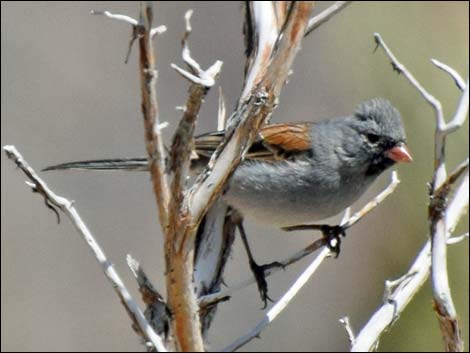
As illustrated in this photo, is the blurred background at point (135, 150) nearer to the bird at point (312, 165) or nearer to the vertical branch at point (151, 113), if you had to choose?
the bird at point (312, 165)

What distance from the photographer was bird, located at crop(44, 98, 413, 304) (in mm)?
3904

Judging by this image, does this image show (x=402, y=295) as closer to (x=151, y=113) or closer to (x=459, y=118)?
(x=459, y=118)

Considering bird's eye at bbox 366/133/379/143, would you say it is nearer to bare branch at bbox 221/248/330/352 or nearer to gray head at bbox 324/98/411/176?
gray head at bbox 324/98/411/176

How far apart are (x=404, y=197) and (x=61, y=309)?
9.41ft

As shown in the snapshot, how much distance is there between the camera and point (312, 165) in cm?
408

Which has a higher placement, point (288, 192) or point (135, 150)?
point (288, 192)

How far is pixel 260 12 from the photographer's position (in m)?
2.28

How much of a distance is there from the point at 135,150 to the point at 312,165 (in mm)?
4123

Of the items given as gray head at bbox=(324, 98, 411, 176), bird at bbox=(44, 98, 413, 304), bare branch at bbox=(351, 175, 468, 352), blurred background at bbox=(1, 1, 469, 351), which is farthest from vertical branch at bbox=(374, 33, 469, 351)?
blurred background at bbox=(1, 1, 469, 351)

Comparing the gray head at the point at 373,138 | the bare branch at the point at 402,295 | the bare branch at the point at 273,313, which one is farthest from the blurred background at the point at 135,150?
the bare branch at the point at 402,295

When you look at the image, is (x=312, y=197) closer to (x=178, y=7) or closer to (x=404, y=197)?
(x=404, y=197)

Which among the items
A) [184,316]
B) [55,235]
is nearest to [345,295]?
[55,235]

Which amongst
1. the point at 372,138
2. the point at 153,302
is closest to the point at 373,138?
the point at 372,138

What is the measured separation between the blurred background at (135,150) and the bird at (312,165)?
7.60 feet
